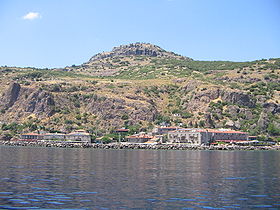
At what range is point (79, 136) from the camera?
148 metres

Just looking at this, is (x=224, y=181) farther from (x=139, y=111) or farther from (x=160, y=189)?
(x=139, y=111)

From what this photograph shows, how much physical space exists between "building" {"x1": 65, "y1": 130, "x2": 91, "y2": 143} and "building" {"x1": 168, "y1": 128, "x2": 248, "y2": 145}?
28.3m

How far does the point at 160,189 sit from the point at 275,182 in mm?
12714

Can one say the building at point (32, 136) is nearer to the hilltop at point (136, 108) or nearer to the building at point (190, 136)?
the hilltop at point (136, 108)

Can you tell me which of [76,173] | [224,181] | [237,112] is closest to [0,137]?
[237,112]

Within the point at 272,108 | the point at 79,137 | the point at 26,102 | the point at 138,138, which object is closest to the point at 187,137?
the point at 138,138

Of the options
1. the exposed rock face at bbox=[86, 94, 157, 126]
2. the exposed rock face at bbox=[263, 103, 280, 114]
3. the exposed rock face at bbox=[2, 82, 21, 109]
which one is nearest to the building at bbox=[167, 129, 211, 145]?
the exposed rock face at bbox=[86, 94, 157, 126]

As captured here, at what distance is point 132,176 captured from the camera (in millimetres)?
45531

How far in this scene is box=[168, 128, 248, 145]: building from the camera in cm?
13988

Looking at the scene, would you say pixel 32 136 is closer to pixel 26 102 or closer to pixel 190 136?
pixel 26 102

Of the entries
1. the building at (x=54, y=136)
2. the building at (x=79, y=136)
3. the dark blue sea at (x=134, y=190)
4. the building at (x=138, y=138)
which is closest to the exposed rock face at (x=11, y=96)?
the building at (x=54, y=136)

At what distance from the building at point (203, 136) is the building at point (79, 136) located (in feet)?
92.9

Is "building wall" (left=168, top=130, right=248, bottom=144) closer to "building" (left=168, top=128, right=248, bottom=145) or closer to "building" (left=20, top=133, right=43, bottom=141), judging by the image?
"building" (left=168, top=128, right=248, bottom=145)

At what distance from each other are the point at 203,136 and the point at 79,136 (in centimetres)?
4263
